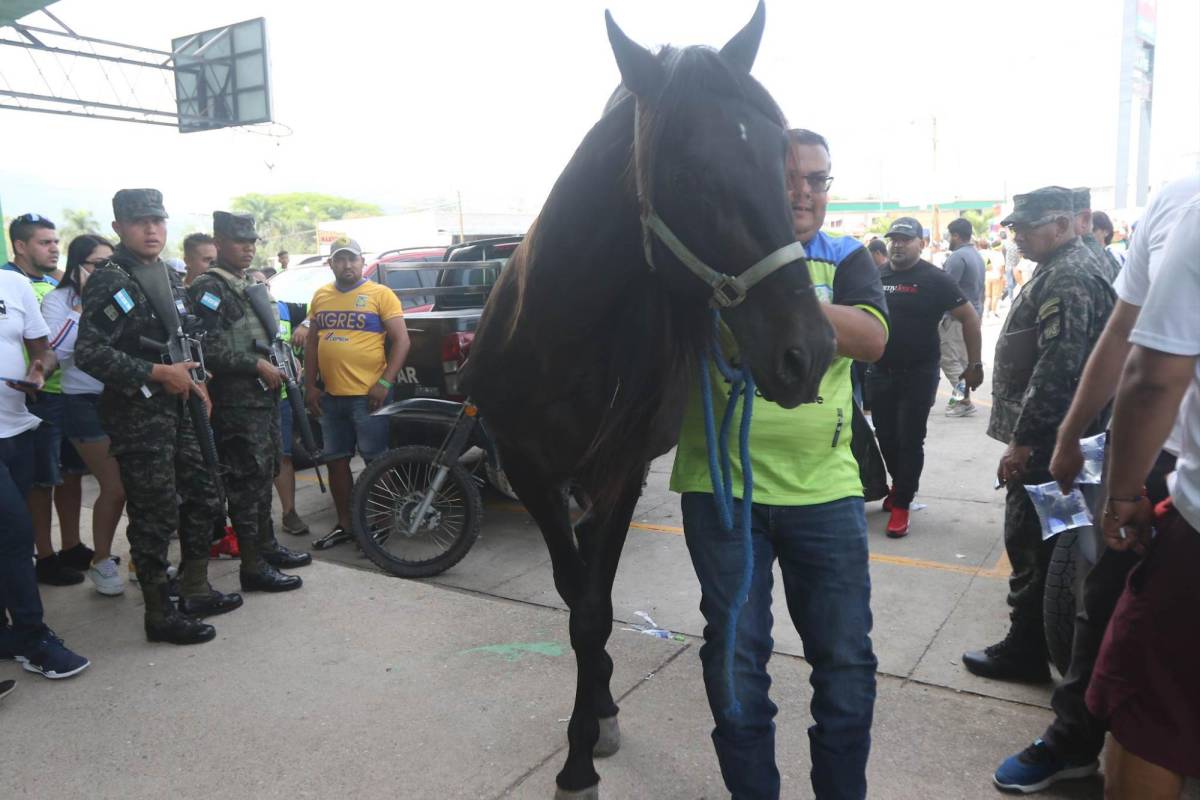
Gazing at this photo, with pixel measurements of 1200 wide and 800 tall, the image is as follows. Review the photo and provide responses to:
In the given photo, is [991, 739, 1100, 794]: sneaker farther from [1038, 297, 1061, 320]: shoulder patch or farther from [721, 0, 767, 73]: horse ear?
[721, 0, 767, 73]: horse ear

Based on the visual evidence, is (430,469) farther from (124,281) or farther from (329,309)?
(124,281)

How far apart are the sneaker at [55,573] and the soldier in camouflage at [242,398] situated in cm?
111

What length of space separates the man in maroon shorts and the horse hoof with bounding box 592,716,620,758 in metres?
1.59

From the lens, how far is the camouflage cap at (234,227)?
4.57 metres

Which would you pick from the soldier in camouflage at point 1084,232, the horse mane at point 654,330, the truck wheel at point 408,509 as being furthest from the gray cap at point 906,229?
the horse mane at point 654,330

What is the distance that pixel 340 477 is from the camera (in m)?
5.57

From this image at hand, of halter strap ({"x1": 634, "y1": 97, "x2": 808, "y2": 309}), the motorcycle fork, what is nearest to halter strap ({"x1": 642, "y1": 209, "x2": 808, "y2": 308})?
halter strap ({"x1": 634, "y1": 97, "x2": 808, "y2": 309})

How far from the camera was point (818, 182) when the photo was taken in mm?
2062

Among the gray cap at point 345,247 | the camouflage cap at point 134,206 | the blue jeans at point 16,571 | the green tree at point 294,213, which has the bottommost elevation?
the blue jeans at point 16,571

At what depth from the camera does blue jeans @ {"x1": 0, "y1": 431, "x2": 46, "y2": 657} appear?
347 cm

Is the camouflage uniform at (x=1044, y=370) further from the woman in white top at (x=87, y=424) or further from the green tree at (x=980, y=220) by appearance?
the green tree at (x=980, y=220)

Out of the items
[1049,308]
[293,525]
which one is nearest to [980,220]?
[293,525]

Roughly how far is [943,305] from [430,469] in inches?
134

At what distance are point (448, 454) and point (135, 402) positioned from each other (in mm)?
1667
